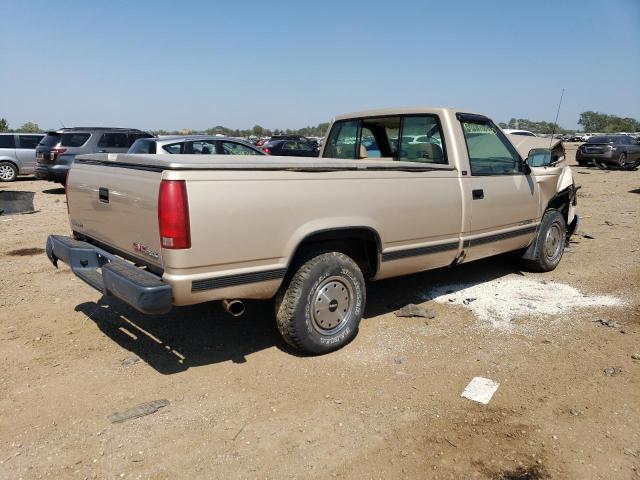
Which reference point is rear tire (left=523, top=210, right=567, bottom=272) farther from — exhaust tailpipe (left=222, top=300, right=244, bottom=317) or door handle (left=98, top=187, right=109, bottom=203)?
door handle (left=98, top=187, right=109, bottom=203)

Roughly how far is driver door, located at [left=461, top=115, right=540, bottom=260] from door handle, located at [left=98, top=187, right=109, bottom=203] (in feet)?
10.1

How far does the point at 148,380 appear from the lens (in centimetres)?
355

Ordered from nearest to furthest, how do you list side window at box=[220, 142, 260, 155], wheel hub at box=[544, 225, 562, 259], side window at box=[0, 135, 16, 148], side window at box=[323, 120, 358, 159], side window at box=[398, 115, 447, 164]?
side window at box=[398, 115, 447, 164] < side window at box=[323, 120, 358, 159] < wheel hub at box=[544, 225, 562, 259] < side window at box=[220, 142, 260, 155] < side window at box=[0, 135, 16, 148]

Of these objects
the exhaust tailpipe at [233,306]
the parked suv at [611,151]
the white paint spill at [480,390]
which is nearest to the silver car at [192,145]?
the exhaust tailpipe at [233,306]

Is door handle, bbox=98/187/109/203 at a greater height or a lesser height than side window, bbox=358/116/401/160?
lesser

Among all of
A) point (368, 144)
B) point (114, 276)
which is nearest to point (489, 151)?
point (368, 144)

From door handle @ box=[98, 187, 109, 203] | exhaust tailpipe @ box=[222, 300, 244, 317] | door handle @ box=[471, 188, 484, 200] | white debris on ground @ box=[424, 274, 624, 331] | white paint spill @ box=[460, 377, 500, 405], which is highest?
door handle @ box=[98, 187, 109, 203]

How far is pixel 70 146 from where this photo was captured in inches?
511

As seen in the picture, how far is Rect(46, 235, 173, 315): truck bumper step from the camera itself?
3.00 meters

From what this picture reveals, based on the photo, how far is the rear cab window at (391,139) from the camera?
191 inches

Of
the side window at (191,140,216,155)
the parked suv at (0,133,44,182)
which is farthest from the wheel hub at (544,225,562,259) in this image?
the parked suv at (0,133,44,182)

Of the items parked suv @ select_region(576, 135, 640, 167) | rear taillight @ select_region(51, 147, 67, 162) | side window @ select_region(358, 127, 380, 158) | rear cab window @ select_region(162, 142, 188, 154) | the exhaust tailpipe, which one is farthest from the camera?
parked suv @ select_region(576, 135, 640, 167)

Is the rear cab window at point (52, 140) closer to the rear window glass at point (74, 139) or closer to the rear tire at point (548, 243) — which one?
the rear window glass at point (74, 139)

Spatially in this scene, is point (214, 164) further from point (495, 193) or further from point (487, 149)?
point (487, 149)
